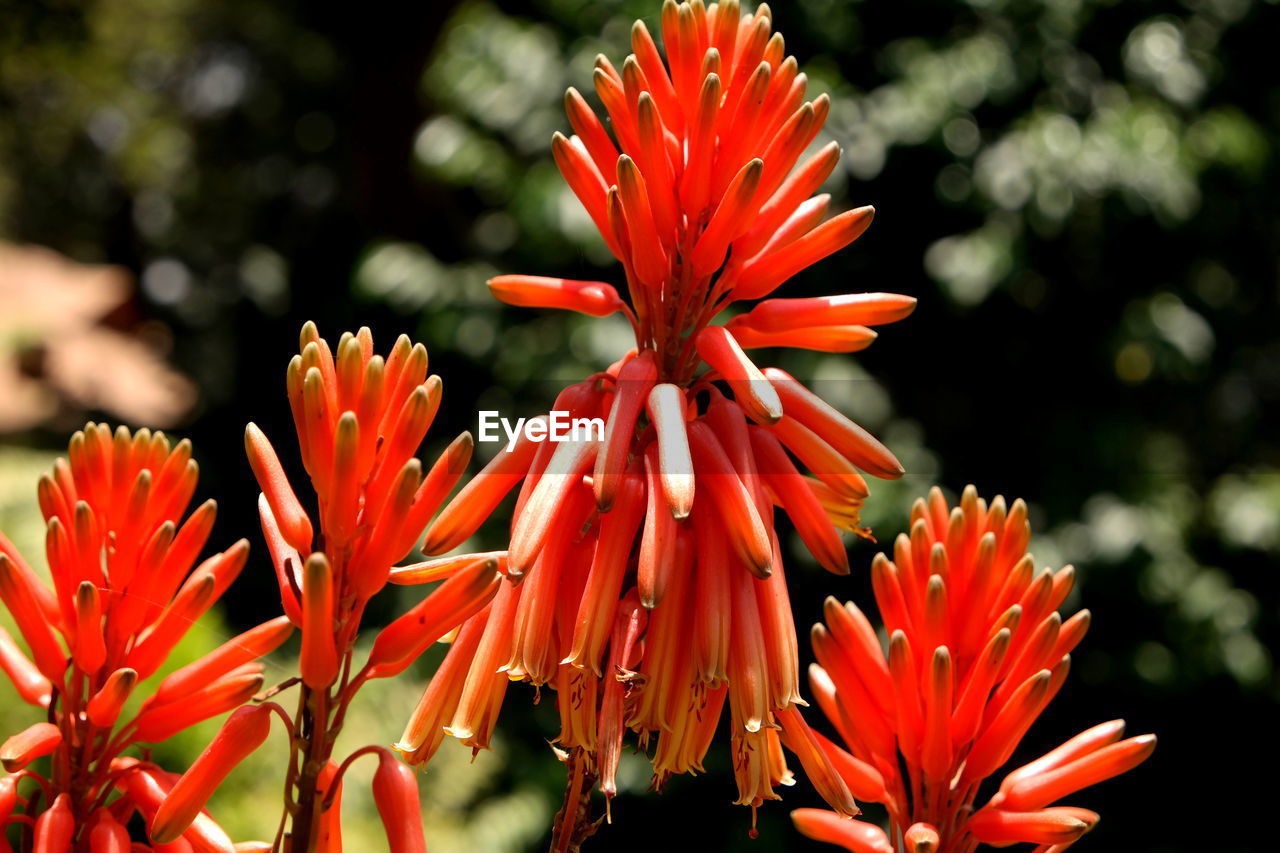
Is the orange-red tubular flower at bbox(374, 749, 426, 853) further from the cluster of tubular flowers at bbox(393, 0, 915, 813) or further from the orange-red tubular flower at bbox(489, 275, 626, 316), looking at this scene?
the orange-red tubular flower at bbox(489, 275, 626, 316)

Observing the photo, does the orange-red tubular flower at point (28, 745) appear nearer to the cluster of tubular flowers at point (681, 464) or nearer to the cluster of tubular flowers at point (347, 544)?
the cluster of tubular flowers at point (347, 544)

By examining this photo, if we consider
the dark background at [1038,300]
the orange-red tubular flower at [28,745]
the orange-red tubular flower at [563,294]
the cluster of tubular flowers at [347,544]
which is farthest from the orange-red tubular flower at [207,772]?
the dark background at [1038,300]

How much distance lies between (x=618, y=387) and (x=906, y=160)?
7.79ft

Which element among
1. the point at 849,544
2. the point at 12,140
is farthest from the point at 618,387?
the point at 12,140

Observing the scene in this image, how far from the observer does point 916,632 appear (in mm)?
887

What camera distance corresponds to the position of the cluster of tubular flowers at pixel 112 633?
2.49ft

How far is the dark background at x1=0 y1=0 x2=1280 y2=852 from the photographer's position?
2514mm

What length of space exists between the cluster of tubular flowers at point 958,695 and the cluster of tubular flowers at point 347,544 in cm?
32

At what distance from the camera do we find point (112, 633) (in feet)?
2.59

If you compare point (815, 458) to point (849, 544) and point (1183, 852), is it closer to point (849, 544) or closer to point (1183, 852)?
point (849, 544)

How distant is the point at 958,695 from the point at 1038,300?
2.56 meters

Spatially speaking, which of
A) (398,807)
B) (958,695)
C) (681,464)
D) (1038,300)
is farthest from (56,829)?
(1038,300)

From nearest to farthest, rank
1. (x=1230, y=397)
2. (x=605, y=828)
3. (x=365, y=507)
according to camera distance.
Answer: (x=365, y=507), (x=605, y=828), (x=1230, y=397)

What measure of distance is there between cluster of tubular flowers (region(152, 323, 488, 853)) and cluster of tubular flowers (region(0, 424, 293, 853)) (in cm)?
6
